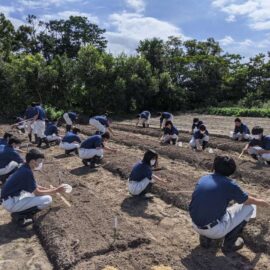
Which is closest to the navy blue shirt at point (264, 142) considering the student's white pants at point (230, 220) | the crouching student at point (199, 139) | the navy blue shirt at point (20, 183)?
the crouching student at point (199, 139)

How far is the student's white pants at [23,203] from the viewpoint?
684 centimetres

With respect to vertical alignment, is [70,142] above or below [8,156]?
below

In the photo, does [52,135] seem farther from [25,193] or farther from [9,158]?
[25,193]

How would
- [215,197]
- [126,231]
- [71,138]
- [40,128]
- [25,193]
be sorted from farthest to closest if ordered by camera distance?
[40,128] < [71,138] < [25,193] < [126,231] < [215,197]

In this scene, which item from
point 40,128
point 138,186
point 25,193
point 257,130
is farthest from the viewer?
point 40,128

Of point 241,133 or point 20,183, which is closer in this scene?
point 20,183

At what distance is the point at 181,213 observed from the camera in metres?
7.63

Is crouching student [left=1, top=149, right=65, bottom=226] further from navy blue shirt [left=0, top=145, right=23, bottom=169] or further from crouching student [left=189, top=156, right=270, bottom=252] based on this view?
crouching student [left=189, top=156, right=270, bottom=252]

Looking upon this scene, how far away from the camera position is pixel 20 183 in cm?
678

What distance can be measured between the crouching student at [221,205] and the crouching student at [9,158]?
4.83 meters

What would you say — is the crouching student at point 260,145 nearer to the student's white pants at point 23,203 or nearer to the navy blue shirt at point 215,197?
the navy blue shirt at point 215,197

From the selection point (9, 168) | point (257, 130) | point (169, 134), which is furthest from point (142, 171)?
point (169, 134)

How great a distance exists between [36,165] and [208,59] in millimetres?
32896

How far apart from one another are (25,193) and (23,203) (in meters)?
0.18
